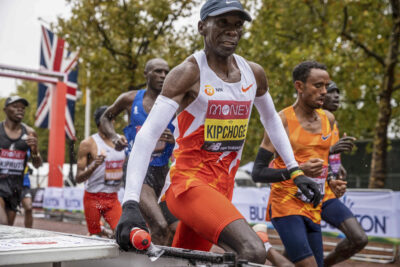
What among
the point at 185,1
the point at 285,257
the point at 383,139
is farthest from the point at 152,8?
the point at 285,257

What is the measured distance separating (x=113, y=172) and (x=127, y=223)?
5.08 m

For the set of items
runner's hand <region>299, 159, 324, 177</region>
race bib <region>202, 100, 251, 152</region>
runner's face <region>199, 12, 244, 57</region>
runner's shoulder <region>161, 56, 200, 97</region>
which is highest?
runner's face <region>199, 12, 244, 57</region>

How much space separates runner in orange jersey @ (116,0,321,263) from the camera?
3076mm

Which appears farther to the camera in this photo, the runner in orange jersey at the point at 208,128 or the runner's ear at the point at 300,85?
the runner's ear at the point at 300,85

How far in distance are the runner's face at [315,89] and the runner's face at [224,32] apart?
5.51 ft

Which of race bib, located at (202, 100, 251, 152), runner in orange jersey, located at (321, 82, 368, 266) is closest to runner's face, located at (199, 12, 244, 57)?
race bib, located at (202, 100, 251, 152)

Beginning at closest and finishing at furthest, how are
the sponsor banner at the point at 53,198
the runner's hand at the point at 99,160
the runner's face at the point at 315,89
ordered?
the runner's face at the point at 315,89
the runner's hand at the point at 99,160
the sponsor banner at the point at 53,198

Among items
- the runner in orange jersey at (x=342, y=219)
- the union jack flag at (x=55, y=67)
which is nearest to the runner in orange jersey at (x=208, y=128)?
the runner in orange jersey at (x=342, y=219)

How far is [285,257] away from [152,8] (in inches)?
396

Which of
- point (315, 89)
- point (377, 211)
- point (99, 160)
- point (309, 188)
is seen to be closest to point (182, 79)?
point (309, 188)

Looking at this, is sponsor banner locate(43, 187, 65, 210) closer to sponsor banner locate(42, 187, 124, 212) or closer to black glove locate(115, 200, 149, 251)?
sponsor banner locate(42, 187, 124, 212)

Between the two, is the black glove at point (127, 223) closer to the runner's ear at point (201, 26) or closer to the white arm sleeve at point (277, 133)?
the runner's ear at point (201, 26)

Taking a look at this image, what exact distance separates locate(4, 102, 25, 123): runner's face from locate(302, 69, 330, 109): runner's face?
4.39m

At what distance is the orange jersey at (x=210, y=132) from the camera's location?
3.32 m
